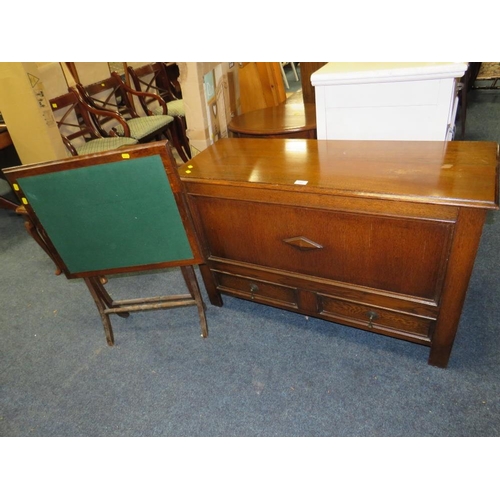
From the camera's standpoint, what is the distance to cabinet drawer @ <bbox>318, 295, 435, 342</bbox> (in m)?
1.36

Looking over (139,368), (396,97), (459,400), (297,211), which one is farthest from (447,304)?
A: (139,368)

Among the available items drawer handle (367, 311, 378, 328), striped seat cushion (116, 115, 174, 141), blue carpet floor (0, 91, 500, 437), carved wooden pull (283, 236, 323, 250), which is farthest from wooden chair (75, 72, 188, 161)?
drawer handle (367, 311, 378, 328)

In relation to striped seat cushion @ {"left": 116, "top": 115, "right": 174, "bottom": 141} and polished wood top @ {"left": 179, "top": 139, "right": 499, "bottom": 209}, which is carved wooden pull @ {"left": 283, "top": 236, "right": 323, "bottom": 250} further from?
striped seat cushion @ {"left": 116, "top": 115, "right": 174, "bottom": 141}

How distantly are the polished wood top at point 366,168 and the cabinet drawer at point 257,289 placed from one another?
0.51m

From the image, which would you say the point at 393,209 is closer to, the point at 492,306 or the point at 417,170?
the point at 417,170

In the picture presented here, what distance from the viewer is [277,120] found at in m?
1.90

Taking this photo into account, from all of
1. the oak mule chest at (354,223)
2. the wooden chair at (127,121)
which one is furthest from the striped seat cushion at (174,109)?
the oak mule chest at (354,223)

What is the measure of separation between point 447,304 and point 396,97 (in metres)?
0.79

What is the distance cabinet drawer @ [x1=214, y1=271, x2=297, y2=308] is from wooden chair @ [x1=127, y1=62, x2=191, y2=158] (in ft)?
6.17

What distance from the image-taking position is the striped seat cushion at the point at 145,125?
9.65 ft

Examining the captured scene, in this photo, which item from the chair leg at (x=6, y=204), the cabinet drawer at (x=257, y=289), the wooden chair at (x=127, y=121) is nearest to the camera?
the cabinet drawer at (x=257, y=289)


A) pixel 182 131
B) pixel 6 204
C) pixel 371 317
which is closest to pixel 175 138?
pixel 182 131

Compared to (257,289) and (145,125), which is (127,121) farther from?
(257,289)

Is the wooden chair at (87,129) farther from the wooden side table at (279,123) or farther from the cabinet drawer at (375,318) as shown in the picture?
the cabinet drawer at (375,318)
